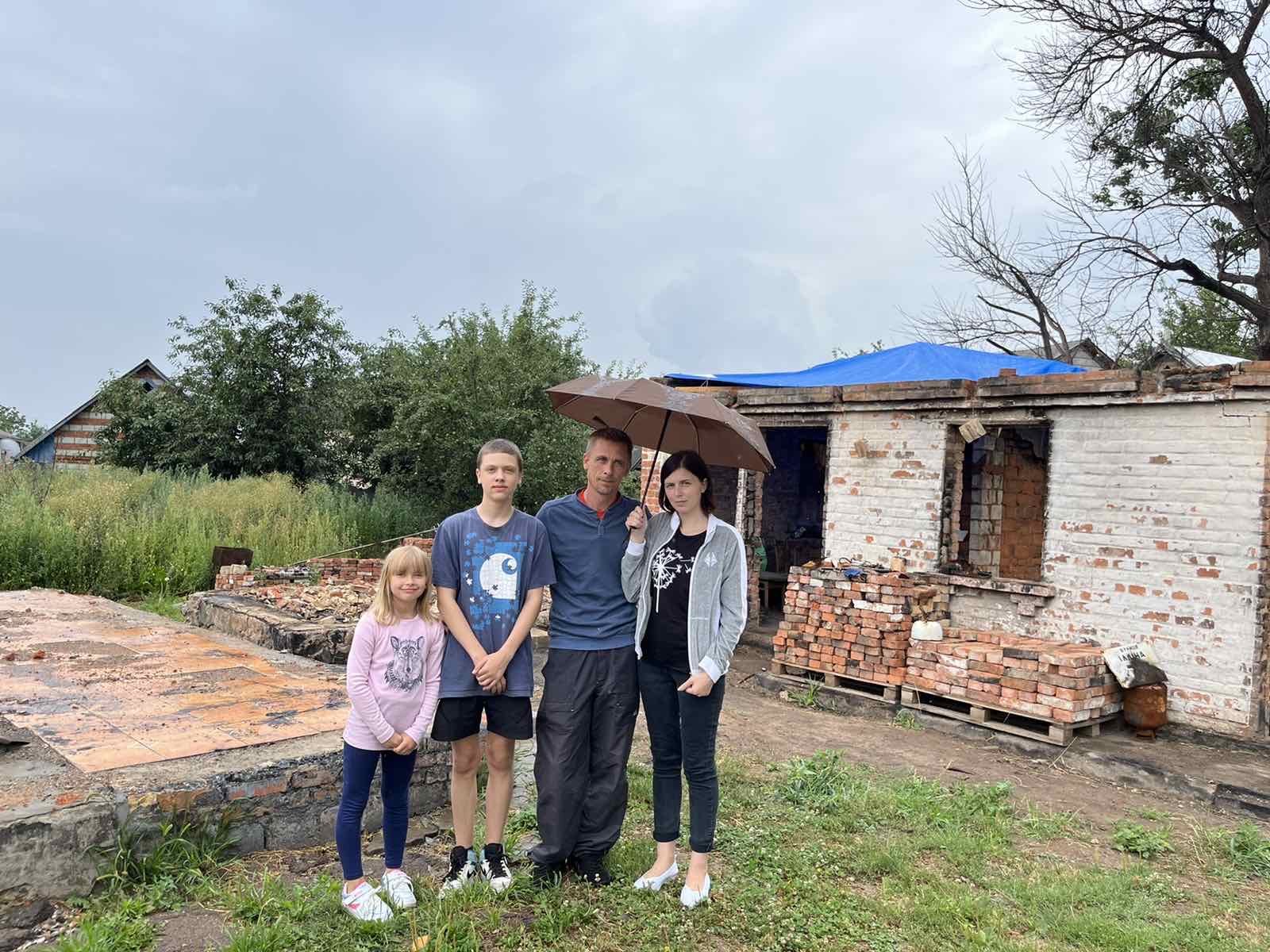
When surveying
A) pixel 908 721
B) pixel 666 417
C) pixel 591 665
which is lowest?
pixel 908 721

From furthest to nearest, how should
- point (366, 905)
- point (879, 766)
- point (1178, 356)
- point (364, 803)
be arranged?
point (1178, 356) < point (879, 766) < point (364, 803) < point (366, 905)

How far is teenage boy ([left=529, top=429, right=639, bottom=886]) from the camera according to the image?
3.52 metres

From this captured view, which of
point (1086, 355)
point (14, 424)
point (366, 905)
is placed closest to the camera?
point (366, 905)

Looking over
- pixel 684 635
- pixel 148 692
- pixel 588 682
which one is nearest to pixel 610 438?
pixel 684 635

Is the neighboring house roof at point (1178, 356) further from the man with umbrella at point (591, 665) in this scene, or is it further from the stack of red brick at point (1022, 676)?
the man with umbrella at point (591, 665)

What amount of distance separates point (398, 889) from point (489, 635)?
101 cm

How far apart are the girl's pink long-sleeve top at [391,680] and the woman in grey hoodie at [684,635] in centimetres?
84

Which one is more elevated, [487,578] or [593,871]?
[487,578]

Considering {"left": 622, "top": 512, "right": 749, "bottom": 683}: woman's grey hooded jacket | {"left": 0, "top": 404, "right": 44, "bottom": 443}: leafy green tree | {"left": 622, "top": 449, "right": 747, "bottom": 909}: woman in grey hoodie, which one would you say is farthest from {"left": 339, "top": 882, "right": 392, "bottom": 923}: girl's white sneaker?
{"left": 0, "top": 404, "right": 44, "bottom": 443}: leafy green tree

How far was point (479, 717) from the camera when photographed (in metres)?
3.50

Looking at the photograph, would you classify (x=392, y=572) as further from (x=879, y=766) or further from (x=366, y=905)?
(x=879, y=766)

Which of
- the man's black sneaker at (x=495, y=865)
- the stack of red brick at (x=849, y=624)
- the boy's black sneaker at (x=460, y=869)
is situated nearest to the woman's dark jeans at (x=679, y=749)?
the man's black sneaker at (x=495, y=865)

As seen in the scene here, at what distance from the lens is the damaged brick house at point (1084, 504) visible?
684cm

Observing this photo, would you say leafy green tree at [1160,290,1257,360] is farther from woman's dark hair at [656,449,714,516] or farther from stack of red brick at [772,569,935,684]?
woman's dark hair at [656,449,714,516]
